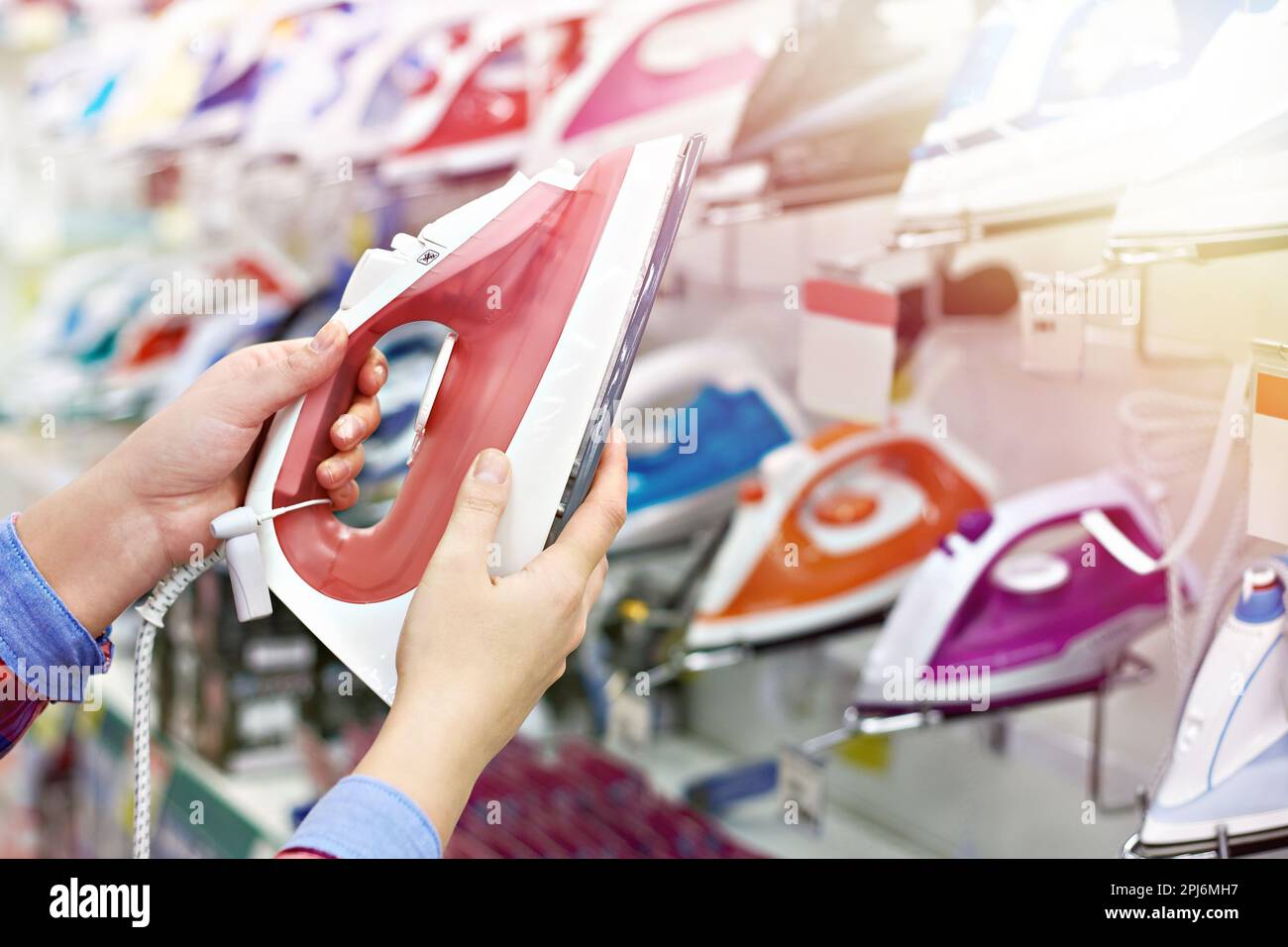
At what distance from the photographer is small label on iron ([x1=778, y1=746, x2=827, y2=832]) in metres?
1.15

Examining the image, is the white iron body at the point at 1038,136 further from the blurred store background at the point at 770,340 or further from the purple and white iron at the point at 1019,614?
the purple and white iron at the point at 1019,614

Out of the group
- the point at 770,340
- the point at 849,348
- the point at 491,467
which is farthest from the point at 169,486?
the point at 770,340

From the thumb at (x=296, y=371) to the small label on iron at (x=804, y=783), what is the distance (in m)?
0.59

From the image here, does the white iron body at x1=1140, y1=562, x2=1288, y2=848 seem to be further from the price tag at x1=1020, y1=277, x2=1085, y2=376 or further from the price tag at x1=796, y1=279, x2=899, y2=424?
the price tag at x1=796, y1=279, x2=899, y2=424

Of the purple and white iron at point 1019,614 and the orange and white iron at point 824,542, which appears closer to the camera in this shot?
the purple and white iron at point 1019,614

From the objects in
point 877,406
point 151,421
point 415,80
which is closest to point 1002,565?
point 877,406

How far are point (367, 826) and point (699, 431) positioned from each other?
0.85m

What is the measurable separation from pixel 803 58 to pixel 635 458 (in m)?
0.54

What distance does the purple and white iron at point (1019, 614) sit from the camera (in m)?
1.09

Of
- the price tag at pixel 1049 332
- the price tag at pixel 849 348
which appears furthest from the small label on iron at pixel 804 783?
the price tag at pixel 1049 332

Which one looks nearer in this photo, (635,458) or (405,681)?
(405,681)

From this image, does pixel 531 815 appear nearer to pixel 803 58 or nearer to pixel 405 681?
pixel 405 681

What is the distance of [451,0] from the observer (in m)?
1.71

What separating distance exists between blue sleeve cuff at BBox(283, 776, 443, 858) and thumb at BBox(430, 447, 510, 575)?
14 cm
